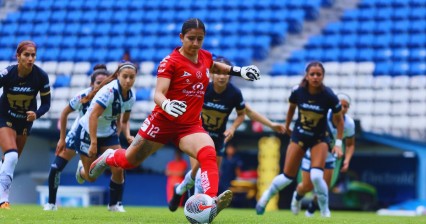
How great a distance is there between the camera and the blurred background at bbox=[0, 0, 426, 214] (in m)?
20.9

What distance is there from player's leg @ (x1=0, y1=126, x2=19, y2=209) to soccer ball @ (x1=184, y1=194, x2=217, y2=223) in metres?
3.90

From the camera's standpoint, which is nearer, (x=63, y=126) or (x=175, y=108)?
(x=175, y=108)

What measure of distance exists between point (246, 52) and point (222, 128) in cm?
1261

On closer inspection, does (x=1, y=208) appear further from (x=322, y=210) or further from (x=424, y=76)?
(x=424, y=76)

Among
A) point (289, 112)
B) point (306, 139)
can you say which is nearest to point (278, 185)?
point (306, 139)

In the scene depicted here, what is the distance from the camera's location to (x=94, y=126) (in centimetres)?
1141

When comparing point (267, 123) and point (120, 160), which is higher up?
point (267, 123)

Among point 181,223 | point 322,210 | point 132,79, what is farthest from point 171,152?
point 181,223

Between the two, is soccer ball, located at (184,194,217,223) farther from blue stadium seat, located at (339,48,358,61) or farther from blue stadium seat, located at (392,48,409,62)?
blue stadium seat, located at (339,48,358,61)

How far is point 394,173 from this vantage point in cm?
2106

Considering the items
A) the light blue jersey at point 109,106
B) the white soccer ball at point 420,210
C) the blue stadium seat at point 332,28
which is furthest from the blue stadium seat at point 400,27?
the light blue jersey at point 109,106

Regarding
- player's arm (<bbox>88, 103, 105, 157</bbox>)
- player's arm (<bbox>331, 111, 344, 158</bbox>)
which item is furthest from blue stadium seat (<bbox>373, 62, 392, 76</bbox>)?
player's arm (<bbox>88, 103, 105, 157</bbox>)

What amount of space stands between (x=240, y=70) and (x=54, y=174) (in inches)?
165

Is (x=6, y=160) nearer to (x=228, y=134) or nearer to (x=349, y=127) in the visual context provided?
(x=228, y=134)
